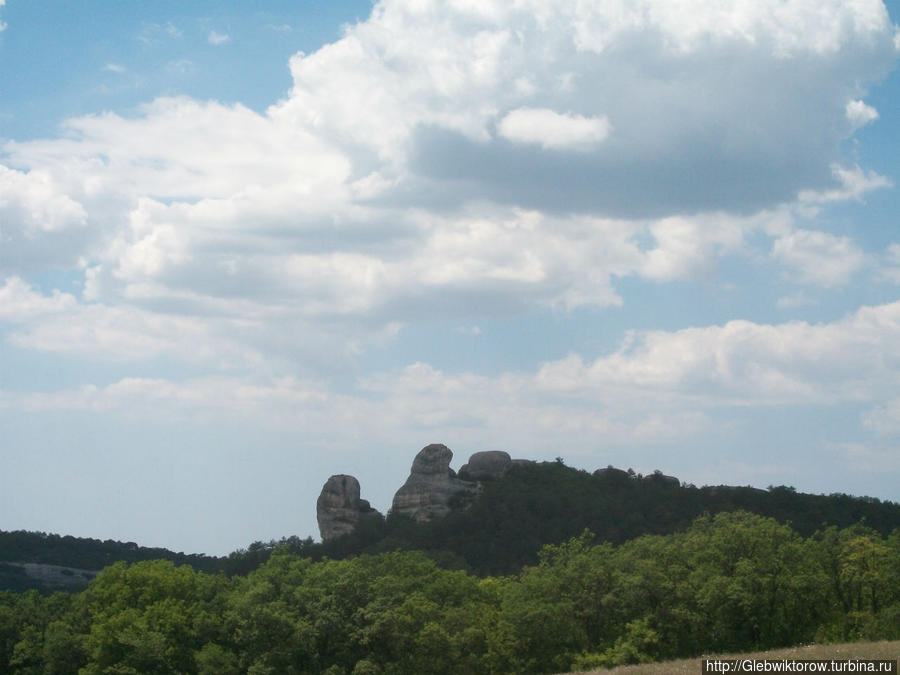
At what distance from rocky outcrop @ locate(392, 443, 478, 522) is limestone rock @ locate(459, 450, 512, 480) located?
418 centimetres

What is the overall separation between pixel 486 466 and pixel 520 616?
7101 cm

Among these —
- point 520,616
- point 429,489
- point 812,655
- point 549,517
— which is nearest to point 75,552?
point 429,489

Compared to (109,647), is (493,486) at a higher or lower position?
higher

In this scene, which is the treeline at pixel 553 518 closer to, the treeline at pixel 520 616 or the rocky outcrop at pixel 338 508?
the rocky outcrop at pixel 338 508

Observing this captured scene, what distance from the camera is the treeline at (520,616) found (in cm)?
4109

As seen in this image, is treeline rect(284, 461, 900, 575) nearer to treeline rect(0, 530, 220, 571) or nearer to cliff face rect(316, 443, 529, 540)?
cliff face rect(316, 443, 529, 540)

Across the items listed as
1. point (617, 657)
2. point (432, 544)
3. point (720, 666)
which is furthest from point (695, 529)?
point (432, 544)

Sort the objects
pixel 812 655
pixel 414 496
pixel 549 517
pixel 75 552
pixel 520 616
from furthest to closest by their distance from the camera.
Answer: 1. pixel 75 552
2. pixel 414 496
3. pixel 549 517
4. pixel 520 616
5. pixel 812 655

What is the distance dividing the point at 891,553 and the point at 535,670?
17.0 m

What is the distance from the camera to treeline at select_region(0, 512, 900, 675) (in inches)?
1618

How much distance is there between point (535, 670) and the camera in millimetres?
41219

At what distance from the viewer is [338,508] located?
347 feet

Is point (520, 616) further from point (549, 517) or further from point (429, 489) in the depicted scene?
point (429, 489)

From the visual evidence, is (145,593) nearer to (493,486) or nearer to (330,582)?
(330,582)
